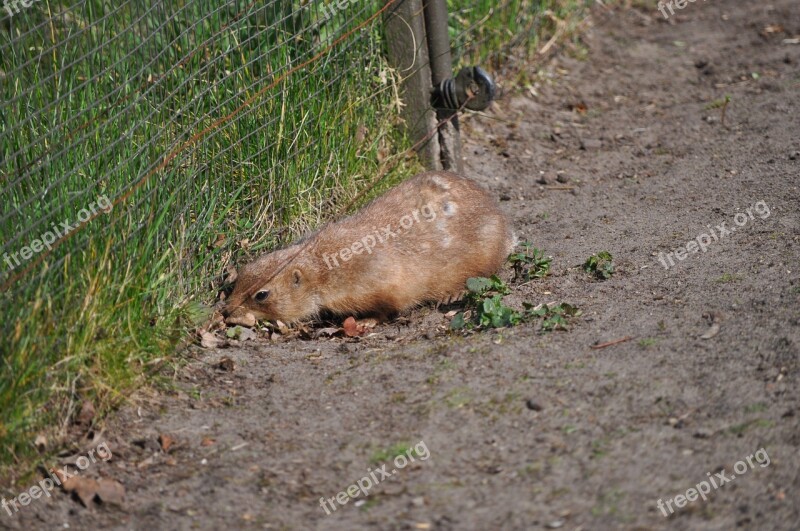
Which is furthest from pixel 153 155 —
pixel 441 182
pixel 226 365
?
pixel 441 182

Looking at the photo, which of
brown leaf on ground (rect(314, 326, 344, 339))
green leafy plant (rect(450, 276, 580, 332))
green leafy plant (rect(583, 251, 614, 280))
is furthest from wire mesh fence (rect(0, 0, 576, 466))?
green leafy plant (rect(583, 251, 614, 280))

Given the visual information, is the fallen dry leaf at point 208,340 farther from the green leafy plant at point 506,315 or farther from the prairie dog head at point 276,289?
the green leafy plant at point 506,315

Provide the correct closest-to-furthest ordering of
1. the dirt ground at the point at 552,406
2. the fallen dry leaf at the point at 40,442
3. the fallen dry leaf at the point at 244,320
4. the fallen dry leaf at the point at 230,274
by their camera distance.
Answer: the dirt ground at the point at 552,406, the fallen dry leaf at the point at 40,442, the fallen dry leaf at the point at 244,320, the fallen dry leaf at the point at 230,274

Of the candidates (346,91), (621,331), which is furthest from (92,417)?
(346,91)

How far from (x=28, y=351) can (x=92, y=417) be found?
1.39 feet

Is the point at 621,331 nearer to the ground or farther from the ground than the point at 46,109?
nearer to the ground

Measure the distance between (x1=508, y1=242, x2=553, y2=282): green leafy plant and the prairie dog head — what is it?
1.26 metres

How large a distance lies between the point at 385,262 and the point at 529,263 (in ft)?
2.99

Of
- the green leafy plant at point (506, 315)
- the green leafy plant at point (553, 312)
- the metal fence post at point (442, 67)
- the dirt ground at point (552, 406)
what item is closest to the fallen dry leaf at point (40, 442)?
the dirt ground at point (552, 406)

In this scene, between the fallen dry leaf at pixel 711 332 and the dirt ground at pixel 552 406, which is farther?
the fallen dry leaf at pixel 711 332

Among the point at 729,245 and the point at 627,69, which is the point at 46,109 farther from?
the point at 627,69

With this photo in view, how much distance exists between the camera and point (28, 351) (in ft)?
13.3

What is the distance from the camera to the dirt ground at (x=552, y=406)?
3.64m

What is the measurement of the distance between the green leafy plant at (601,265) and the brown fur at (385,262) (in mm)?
586
